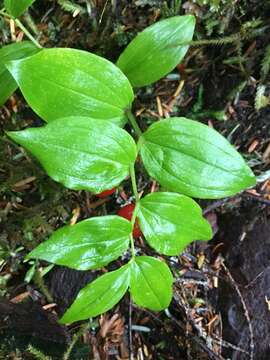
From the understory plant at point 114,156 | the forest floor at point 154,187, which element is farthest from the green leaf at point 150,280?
the forest floor at point 154,187

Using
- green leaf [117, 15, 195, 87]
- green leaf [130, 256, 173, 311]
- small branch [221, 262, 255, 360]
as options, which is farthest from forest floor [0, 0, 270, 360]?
green leaf [130, 256, 173, 311]

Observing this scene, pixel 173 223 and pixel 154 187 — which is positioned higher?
pixel 173 223

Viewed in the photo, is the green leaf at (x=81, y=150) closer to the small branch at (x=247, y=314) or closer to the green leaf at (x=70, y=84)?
the green leaf at (x=70, y=84)

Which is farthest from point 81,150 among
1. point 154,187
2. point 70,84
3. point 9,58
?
point 154,187

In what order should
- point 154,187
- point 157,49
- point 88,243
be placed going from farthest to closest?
point 154,187, point 157,49, point 88,243

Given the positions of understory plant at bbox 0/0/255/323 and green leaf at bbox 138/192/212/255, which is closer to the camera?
understory plant at bbox 0/0/255/323

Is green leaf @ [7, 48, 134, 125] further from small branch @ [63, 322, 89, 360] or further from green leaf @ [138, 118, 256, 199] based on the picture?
small branch @ [63, 322, 89, 360]

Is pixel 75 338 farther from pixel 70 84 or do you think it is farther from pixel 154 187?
pixel 70 84
